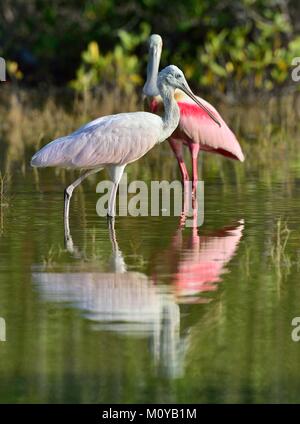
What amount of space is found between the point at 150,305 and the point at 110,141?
11.7 ft

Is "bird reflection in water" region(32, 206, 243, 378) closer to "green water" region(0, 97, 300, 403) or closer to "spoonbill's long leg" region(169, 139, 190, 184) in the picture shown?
"green water" region(0, 97, 300, 403)

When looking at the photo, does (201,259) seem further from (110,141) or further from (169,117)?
(169,117)

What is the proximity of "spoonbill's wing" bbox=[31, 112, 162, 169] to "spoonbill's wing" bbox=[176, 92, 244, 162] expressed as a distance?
215 cm

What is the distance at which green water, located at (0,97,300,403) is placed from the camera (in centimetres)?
619

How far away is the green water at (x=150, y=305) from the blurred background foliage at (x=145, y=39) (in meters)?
10.9

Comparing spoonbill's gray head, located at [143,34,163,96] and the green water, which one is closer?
the green water

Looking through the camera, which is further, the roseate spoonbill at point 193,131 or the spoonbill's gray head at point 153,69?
the roseate spoonbill at point 193,131

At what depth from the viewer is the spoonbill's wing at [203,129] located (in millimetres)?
13461

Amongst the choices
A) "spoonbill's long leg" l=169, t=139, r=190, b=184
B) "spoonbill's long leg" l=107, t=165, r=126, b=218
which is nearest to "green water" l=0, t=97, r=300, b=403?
"spoonbill's long leg" l=107, t=165, r=126, b=218

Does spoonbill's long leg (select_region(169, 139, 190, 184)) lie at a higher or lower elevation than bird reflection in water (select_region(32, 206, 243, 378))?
higher

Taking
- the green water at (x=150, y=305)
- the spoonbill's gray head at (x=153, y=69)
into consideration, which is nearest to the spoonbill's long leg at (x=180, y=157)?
the spoonbill's gray head at (x=153, y=69)

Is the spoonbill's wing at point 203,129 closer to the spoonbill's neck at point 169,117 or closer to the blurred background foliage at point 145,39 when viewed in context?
the spoonbill's neck at point 169,117

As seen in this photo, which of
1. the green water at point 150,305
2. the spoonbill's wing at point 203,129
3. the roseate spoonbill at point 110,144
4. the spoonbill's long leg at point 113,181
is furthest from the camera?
the spoonbill's wing at point 203,129
